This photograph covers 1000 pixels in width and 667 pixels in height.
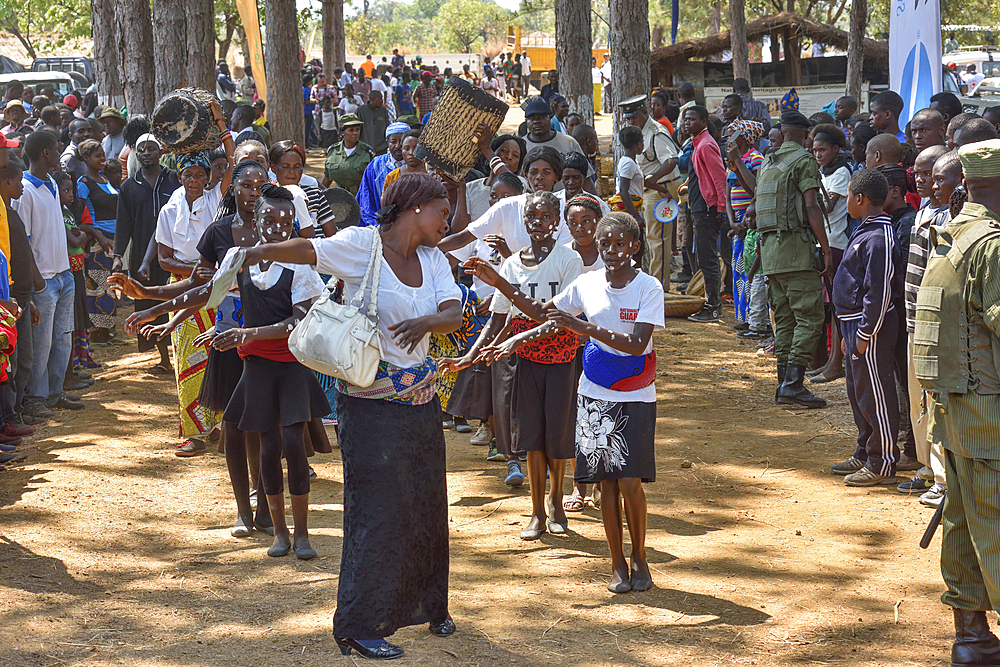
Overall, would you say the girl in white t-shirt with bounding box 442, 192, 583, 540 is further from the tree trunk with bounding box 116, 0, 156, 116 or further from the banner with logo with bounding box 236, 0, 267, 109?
the tree trunk with bounding box 116, 0, 156, 116

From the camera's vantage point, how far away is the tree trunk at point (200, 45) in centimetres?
1388

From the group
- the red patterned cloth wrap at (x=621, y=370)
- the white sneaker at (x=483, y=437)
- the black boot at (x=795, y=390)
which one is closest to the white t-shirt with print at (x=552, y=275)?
the red patterned cloth wrap at (x=621, y=370)

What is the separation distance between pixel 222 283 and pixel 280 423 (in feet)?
4.68

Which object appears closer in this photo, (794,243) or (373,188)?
(794,243)

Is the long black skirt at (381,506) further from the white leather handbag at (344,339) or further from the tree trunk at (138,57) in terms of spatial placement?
the tree trunk at (138,57)

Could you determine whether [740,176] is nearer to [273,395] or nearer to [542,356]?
[542,356]

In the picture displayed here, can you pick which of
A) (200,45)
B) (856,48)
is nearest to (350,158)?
(200,45)

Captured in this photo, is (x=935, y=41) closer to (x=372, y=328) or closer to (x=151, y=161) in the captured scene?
(x=151, y=161)

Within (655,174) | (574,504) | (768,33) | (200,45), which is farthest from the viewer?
(768,33)

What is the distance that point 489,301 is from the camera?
6191 millimetres

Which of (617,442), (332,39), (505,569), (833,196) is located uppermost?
(332,39)

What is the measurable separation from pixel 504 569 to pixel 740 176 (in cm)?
583

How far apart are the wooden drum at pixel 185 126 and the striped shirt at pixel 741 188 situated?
5.18 metres

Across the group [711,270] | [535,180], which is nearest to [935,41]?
[711,270]
